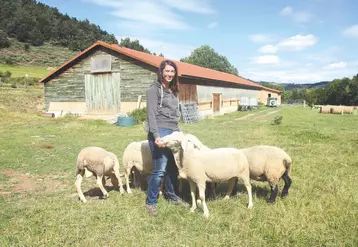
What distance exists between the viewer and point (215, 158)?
462cm

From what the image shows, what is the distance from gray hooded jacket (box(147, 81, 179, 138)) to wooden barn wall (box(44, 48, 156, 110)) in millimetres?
13803

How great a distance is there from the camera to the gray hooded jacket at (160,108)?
4.30m

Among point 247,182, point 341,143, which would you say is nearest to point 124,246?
point 247,182

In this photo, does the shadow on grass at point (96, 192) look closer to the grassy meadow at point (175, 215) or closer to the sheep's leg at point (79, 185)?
the grassy meadow at point (175, 215)

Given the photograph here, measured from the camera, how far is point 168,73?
4.41 m

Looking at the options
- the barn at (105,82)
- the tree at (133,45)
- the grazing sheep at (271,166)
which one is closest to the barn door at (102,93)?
the barn at (105,82)

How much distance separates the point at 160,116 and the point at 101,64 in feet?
54.1

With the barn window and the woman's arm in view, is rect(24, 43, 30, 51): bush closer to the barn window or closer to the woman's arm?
the barn window

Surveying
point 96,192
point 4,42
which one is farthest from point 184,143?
point 4,42

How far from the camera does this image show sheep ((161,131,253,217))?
174 inches

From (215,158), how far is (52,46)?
3087 inches

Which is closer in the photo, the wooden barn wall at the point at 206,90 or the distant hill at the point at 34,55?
the wooden barn wall at the point at 206,90

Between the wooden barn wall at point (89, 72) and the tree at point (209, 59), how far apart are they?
161ft

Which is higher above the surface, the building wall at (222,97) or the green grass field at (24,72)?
the green grass field at (24,72)
